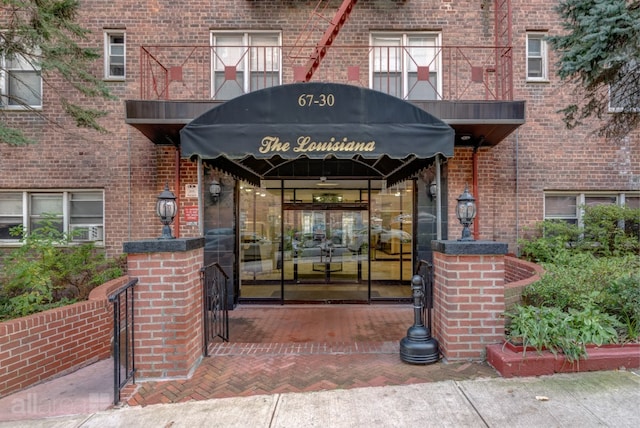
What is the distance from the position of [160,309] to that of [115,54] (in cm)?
681

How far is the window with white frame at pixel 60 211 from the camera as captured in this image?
7820mm

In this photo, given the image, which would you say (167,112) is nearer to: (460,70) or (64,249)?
(64,249)

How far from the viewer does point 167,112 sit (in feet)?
20.4

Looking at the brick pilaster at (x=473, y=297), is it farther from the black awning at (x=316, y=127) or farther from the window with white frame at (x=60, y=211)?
the window with white frame at (x=60, y=211)

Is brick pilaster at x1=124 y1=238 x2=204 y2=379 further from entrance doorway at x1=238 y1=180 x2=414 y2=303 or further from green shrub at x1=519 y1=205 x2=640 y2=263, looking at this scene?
green shrub at x1=519 y1=205 x2=640 y2=263

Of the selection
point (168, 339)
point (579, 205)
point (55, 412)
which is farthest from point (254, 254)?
point (579, 205)

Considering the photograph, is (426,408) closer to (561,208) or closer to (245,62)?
(561,208)

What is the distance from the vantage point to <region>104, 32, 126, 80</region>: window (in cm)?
776

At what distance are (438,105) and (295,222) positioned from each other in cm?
404

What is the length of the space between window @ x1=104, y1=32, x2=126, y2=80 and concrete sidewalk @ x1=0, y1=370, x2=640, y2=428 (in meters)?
7.17

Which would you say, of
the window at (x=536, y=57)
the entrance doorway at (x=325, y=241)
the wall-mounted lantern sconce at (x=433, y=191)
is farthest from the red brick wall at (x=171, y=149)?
the entrance doorway at (x=325, y=241)

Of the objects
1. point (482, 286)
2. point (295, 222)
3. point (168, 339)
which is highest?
point (295, 222)

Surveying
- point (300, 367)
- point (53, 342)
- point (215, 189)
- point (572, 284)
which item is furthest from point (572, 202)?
point (53, 342)

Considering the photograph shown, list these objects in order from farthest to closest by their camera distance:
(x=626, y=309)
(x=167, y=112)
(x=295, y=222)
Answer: (x=295, y=222) → (x=167, y=112) → (x=626, y=309)
